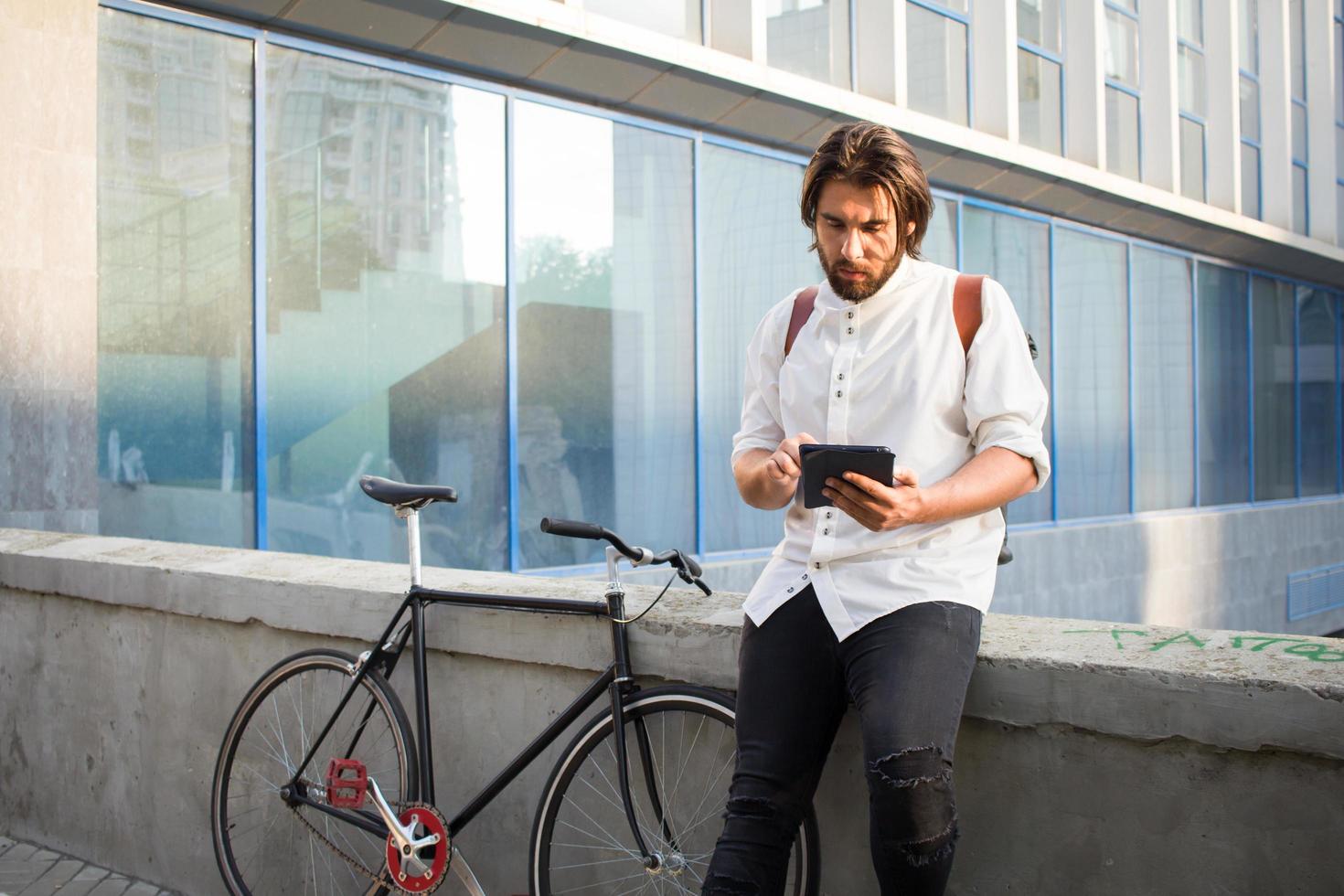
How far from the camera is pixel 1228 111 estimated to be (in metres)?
16.9

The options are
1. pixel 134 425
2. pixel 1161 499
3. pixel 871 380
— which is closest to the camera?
pixel 871 380

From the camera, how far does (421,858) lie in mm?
3168

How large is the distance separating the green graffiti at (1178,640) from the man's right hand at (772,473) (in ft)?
2.55

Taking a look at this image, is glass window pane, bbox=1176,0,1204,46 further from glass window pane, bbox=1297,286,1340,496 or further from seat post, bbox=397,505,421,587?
seat post, bbox=397,505,421,587

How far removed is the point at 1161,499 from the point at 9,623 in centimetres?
1409

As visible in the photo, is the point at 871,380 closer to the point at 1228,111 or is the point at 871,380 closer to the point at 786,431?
the point at 786,431

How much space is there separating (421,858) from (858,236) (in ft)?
6.19

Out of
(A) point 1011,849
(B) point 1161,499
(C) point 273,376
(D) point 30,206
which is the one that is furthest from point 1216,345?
(A) point 1011,849

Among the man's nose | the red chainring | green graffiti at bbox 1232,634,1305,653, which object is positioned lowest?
the red chainring

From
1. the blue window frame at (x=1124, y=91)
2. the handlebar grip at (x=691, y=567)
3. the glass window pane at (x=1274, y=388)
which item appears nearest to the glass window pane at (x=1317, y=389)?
the glass window pane at (x=1274, y=388)

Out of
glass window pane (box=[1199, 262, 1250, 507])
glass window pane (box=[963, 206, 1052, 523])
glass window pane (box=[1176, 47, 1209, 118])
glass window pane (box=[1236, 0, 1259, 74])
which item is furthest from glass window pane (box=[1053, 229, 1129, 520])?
glass window pane (box=[1236, 0, 1259, 74])

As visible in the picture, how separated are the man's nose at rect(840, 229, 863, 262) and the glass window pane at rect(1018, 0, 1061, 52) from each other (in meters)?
12.1

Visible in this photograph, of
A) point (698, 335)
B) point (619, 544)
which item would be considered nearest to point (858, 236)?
point (619, 544)

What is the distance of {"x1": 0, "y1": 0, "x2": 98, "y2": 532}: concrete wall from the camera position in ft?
22.1
